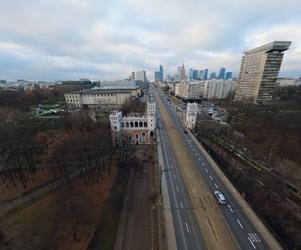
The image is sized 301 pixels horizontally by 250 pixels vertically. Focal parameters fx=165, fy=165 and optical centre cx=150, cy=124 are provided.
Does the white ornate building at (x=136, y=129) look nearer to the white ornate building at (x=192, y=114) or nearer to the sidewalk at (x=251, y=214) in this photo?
the white ornate building at (x=192, y=114)

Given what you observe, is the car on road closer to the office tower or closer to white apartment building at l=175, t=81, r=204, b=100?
the office tower

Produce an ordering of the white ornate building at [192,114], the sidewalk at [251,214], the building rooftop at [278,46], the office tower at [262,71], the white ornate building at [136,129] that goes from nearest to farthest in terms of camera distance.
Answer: the sidewalk at [251,214] < the white ornate building at [136,129] < the white ornate building at [192,114] < the building rooftop at [278,46] < the office tower at [262,71]

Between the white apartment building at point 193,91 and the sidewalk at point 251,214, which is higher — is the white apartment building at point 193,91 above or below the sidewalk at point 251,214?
above

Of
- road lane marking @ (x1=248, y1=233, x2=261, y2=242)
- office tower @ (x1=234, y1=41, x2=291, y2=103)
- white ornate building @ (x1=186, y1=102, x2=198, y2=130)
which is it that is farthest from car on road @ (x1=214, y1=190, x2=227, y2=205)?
office tower @ (x1=234, y1=41, x2=291, y2=103)

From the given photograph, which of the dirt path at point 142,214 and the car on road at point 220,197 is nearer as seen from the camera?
the dirt path at point 142,214

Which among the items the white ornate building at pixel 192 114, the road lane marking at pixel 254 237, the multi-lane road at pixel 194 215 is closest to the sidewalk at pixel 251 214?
the multi-lane road at pixel 194 215

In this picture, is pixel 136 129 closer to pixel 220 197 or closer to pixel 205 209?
pixel 220 197
